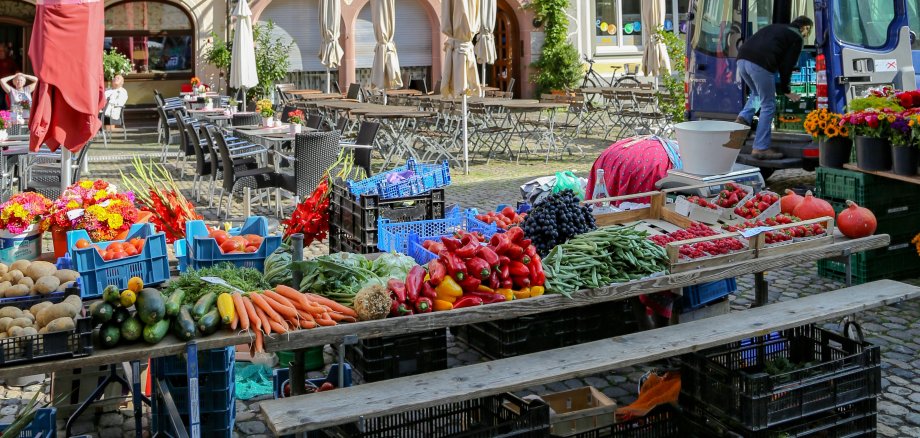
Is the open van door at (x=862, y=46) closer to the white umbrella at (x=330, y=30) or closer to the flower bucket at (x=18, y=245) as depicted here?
the flower bucket at (x=18, y=245)

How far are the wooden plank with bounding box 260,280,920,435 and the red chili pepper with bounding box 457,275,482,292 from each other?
33 centimetres

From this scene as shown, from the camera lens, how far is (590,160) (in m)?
14.7

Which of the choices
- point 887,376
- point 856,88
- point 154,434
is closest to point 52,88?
point 154,434

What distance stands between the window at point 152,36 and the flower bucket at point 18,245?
1489 cm

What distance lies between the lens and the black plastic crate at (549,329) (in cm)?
573

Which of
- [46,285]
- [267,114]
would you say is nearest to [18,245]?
[46,285]

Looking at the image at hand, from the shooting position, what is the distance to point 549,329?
232 inches

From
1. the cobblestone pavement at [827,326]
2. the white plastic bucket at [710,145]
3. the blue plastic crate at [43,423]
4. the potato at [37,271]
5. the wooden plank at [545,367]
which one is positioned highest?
the white plastic bucket at [710,145]

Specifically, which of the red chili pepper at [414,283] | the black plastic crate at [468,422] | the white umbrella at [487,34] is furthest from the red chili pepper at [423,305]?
the white umbrella at [487,34]

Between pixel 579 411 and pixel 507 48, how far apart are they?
20208mm

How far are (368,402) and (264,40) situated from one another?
59.7 ft

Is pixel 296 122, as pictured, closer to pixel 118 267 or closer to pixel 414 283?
pixel 118 267

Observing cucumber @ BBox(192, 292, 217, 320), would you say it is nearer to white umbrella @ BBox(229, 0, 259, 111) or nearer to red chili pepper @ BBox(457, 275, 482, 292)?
red chili pepper @ BBox(457, 275, 482, 292)

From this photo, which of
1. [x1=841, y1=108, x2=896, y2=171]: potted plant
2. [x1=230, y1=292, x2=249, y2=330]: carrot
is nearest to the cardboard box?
[x1=230, y1=292, x2=249, y2=330]: carrot
